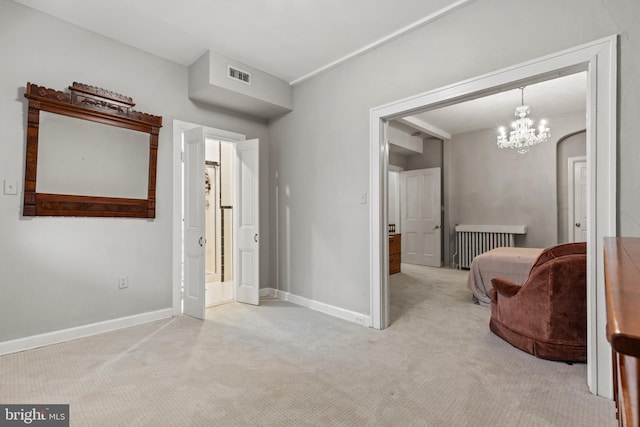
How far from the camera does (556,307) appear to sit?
2488 millimetres

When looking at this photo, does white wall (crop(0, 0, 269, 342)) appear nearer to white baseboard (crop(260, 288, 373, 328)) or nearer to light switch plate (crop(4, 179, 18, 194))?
light switch plate (crop(4, 179, 18, 194))

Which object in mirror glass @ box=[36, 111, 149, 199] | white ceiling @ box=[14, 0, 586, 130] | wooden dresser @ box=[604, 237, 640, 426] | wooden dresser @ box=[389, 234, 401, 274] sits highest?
white ceiling @ box=[14, 0, 586, 130]

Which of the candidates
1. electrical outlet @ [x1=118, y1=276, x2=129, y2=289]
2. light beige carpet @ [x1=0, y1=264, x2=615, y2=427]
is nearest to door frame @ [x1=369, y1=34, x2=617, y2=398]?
light beige carpet @ [x1=0, y1=264, x2=615, y2=427]

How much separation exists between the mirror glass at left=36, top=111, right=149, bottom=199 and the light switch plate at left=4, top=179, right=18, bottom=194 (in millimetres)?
142

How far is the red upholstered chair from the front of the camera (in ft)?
8.02

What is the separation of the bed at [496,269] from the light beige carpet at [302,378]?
0.88m

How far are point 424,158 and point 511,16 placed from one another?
17.4 ft

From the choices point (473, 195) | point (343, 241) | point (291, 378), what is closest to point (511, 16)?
point (343, 241)

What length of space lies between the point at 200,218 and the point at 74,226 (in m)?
1.13

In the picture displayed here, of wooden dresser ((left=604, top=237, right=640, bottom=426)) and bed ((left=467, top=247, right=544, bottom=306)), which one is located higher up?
wooden dresser ((left=604, top=237, right=640, bottom=426))

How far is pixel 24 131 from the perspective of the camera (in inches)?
109

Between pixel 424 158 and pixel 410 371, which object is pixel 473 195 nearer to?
pixel 424 158

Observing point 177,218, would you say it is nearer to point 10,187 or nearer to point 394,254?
point 10,187

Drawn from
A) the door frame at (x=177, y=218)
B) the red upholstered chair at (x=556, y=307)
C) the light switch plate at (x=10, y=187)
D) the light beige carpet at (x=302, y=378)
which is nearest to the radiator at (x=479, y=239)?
the light beige carpet at (x=302, y=378)
